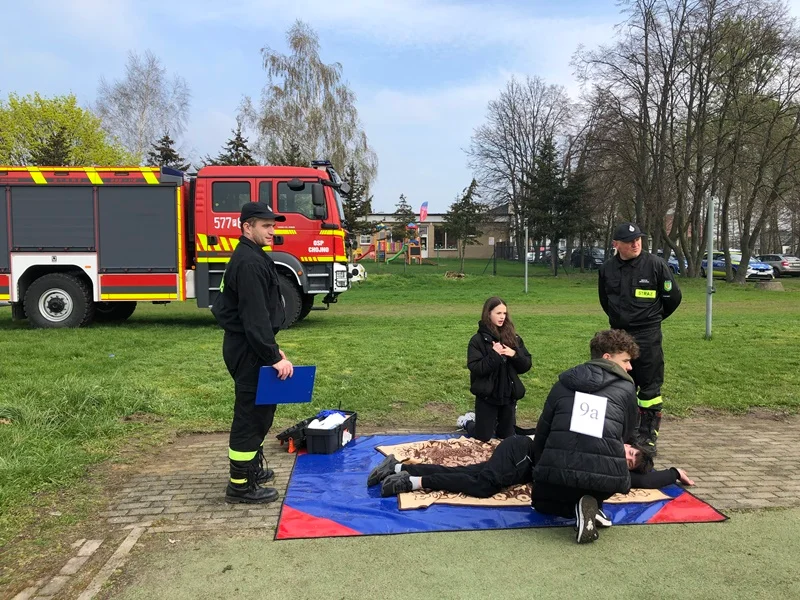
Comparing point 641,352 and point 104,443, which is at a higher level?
point 641,352

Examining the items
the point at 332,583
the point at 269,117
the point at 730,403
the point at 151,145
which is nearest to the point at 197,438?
the point at 332,583

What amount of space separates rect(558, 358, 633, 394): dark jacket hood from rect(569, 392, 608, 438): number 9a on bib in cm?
5

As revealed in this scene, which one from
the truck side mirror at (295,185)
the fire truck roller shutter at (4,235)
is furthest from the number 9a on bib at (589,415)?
the fire truck roller shutter at (4,235)

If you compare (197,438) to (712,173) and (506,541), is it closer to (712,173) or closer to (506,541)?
(506,541)

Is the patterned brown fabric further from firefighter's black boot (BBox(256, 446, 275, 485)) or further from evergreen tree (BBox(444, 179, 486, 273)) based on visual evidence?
evergreen tree (BBox(444, 179, 486, 273))

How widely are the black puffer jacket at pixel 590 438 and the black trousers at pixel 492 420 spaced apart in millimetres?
1484

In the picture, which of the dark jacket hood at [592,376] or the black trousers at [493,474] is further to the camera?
the black trousers at [493,474]

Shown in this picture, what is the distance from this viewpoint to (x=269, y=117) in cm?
3191

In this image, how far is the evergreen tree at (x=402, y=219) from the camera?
149 ft

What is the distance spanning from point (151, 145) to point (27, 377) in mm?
35559

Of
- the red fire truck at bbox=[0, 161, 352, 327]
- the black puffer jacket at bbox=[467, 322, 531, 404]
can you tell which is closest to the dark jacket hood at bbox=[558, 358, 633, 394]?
the black puffer jacket at bbox=[467, 322, 531, 404]

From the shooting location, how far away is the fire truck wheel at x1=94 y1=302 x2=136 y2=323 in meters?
12.5

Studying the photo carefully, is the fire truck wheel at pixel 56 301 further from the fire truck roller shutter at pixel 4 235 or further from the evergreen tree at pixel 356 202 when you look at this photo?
the evergreen tree at pixel 356 202

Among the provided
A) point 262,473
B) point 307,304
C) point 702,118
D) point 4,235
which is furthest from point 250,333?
point 702,118
